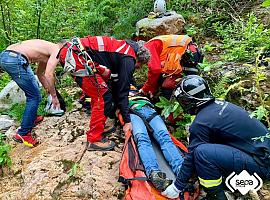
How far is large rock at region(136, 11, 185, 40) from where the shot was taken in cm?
725

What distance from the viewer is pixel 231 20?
7.36 metres

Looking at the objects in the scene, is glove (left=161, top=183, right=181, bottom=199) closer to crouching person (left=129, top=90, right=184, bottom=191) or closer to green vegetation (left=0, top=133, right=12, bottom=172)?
crouching person (left=129, top=90, right=184, bottom=191)

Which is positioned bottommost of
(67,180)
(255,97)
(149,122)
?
(67,180)

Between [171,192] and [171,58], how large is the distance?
8.02ft

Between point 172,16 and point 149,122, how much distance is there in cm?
349

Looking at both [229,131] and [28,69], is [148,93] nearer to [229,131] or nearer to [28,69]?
[28,69]

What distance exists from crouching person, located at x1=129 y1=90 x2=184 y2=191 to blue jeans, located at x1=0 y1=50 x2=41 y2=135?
1512 millimetres

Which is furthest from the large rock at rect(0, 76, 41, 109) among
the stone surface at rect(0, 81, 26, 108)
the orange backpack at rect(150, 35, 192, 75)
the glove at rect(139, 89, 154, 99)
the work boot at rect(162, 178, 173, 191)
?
the work boot at rect(162, 178, 173, 191)

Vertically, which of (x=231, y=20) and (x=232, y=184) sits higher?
(x=231, y=20)

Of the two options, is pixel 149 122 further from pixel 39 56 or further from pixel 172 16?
pixel 172 16

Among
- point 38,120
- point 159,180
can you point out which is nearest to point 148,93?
point 38,120

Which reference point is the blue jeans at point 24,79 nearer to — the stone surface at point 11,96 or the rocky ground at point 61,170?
the rocky ground at point 61,170

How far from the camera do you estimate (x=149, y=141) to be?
434 cm

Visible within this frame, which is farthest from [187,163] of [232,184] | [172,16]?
[172,16]
